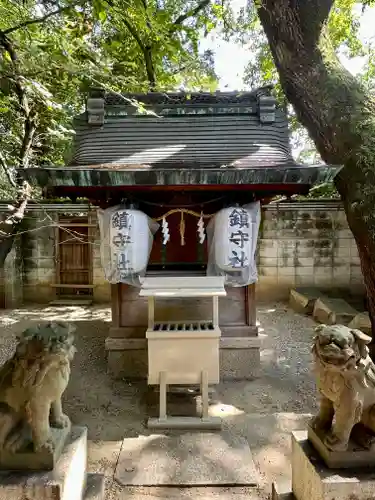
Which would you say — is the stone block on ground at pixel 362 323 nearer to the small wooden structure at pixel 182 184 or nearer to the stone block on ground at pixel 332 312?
the stone block on ground at pixel 332 312

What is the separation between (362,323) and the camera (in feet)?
22.2

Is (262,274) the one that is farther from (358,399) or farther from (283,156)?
(358,399)

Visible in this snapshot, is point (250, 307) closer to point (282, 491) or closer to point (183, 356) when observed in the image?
point (183, 356)

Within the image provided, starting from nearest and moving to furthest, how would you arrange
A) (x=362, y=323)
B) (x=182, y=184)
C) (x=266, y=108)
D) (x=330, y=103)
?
(x=182, y=184) < (x=330, y=103) < (x=266, y=108) < (x=362, y=323)

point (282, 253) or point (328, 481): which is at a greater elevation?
point (282, 253)

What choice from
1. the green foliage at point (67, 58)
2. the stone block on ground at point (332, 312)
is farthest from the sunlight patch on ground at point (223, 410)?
the green foliage at point (67, 58)

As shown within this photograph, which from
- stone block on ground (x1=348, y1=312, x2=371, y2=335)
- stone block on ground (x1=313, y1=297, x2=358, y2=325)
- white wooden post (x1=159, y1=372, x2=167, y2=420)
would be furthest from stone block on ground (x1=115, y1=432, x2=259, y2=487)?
stone block on ground (x1=313, y1=297, x2=358, y2=325)

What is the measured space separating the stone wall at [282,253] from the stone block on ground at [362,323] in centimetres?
250

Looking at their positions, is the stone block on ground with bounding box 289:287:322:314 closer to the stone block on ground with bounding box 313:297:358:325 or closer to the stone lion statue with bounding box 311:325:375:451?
the stone block on ground with bounding box 313:297:358:325

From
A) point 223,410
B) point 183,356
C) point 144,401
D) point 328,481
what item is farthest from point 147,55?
point 328,481

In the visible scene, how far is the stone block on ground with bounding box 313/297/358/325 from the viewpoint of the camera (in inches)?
289

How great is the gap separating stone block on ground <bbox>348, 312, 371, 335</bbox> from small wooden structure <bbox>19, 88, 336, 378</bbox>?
2.54m

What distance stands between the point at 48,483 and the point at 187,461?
1.84 m

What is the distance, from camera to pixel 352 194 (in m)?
4.54
